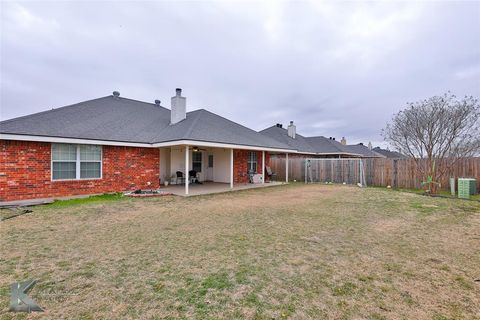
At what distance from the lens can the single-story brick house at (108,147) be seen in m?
8.66

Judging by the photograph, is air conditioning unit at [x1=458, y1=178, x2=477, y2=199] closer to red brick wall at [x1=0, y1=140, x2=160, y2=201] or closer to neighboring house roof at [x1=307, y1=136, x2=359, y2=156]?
neighboring house roof at [x1=307, y1=136, x2=359, y2=156]

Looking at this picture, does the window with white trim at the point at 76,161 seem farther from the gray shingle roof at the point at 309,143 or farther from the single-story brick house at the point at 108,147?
the gray shingle roof at the point at 309,143

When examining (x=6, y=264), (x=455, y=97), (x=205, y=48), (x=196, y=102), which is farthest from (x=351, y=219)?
(x=196, y=102)

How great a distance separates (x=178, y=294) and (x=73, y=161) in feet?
31.2

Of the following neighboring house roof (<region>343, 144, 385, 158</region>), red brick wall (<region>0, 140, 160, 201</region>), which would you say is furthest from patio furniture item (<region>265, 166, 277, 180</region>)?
neighboring house roof (<region>343, 144, 385, 158</region>)

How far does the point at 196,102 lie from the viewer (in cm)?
2317

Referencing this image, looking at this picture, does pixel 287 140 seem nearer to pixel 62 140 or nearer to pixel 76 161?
pixel 76 161

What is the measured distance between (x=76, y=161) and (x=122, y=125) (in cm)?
311

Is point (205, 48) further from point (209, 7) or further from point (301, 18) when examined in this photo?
point (301, 18)

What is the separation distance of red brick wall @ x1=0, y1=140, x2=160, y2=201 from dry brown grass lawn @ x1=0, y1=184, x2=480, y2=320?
109 inches

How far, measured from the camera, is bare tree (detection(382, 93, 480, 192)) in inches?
446

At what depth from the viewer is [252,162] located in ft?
57.1

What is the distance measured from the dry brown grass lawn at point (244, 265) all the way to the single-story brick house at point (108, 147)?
118 inches

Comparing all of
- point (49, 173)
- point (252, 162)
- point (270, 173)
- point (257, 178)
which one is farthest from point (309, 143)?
point (49, 173)
